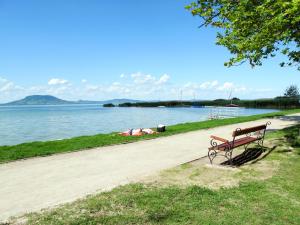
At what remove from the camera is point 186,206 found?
5562 mm

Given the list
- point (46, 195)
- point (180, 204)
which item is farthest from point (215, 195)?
point (46, 195)

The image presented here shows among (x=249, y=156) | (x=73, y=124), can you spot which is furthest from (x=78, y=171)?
(x=73, y=124)

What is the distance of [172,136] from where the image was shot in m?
15.4

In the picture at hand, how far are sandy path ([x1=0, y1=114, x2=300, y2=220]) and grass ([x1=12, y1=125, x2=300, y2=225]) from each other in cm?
68

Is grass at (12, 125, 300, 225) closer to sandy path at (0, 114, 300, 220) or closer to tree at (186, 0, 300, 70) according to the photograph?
sandy path at (0, 114, 300, 220)

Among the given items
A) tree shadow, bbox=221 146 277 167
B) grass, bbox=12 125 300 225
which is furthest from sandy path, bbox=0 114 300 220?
tree shadow, bbox=221 146 277 167

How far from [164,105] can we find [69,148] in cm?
12532

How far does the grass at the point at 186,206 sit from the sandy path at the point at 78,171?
675 mm

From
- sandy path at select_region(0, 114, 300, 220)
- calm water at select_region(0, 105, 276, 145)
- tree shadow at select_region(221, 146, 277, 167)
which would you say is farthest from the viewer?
calm water at select_region(0, 105, 276, 145)

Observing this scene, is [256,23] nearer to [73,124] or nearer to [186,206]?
[186,206]

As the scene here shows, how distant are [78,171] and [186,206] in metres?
3.83

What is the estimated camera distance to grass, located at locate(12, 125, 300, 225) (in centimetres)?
501

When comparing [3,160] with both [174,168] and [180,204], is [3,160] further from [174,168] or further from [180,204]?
[180,204]

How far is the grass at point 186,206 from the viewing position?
5.01 m
